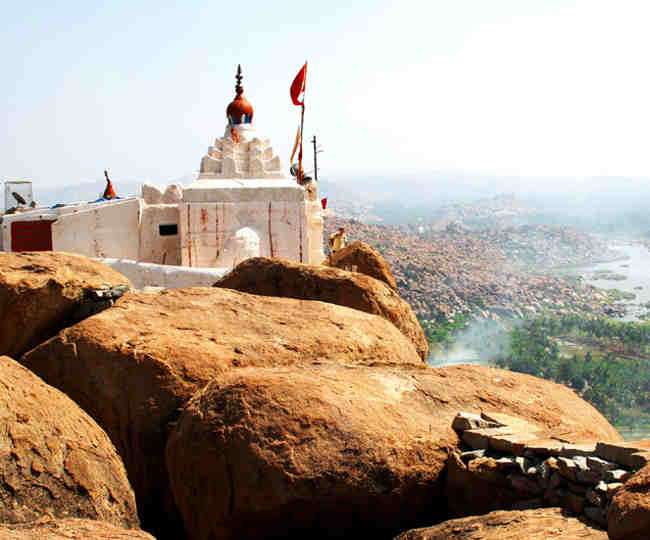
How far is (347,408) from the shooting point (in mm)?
5914

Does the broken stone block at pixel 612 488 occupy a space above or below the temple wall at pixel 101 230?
below

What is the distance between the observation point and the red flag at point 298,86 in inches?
910

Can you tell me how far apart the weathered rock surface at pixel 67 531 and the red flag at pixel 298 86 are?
19039mm

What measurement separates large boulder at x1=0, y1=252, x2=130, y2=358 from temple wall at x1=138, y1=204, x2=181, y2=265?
1018 cm

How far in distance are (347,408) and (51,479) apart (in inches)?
72.2

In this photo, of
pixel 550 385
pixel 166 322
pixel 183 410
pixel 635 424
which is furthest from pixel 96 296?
pixel 635 424

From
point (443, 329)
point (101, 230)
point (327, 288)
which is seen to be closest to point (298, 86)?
point (101, 230)

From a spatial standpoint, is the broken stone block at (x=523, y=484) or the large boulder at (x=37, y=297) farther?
the large boulder at (x=37, y=297)

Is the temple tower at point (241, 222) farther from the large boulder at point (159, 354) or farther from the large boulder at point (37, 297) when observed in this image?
the large boulder at point (159, 354)

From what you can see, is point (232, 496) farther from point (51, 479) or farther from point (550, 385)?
point (550, 385)

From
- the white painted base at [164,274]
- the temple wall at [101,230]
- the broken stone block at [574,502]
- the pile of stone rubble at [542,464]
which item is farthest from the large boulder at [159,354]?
the temple wall at [101,230]

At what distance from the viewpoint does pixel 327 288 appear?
964 centimetres

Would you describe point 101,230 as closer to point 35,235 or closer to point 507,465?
point 35,235

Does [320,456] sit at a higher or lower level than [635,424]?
higher
